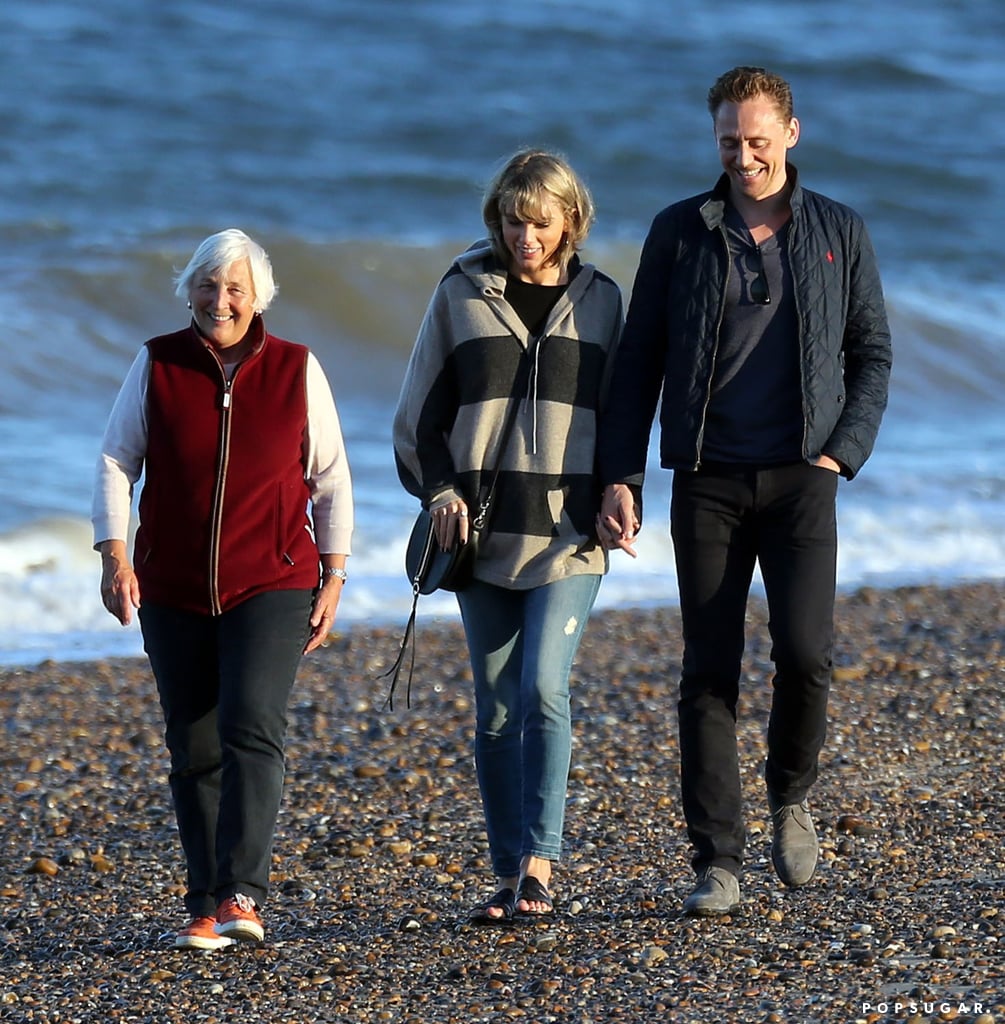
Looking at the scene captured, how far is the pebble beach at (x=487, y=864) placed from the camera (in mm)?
3418

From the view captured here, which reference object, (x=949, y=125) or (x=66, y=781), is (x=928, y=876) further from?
(x=949, y=125)

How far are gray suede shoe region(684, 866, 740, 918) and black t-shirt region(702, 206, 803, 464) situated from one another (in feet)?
3.12

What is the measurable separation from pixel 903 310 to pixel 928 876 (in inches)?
477

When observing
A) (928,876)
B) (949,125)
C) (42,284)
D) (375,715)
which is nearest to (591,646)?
(375,715)

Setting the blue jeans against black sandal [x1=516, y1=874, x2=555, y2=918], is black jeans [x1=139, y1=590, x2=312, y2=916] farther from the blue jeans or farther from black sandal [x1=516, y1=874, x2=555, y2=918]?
black sandal [x1=516, y1=874, x2=555, y2=918]

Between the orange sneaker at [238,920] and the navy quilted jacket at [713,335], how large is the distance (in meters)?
1.24

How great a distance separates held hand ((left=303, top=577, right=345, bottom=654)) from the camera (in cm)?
383

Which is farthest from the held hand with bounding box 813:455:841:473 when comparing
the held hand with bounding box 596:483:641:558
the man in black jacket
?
the held hand with bounding box 596:483:641:558

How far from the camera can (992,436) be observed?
1253 centimetres

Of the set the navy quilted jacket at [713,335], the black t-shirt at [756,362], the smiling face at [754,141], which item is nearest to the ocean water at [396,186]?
the navy quilted jacket at [713,335]

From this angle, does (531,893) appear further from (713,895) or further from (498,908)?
(713,895)

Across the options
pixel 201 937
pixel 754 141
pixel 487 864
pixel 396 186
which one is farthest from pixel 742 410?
pixel 396 186

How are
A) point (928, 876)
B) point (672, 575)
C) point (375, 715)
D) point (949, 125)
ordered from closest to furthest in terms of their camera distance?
point (928, 876) → point (375, 715) → point (672, 575) → point (949, 125)

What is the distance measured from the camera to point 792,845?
397 centimetres
